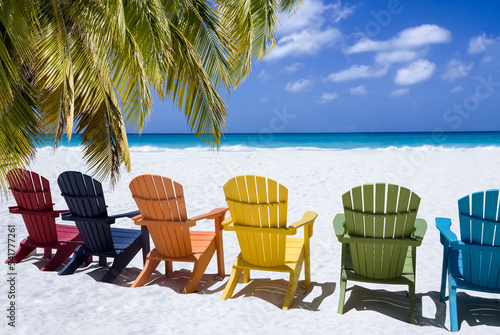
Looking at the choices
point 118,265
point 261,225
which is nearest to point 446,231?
point 261,225

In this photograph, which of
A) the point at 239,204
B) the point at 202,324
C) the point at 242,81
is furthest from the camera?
the point at 242,81

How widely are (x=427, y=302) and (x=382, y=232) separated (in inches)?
30.6

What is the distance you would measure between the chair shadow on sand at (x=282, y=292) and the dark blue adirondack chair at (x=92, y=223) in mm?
1055

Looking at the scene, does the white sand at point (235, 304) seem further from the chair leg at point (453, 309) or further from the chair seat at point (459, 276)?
the chair seat at point (459, 276)

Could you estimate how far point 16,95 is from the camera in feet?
12.6

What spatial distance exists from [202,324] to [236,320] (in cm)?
22

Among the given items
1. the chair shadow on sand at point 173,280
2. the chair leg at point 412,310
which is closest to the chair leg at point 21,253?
the chair shadow on sand at point 173,280

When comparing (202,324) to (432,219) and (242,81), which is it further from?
(242,81)

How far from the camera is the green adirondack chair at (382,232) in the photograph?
2.88 m

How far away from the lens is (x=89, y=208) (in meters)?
3.54

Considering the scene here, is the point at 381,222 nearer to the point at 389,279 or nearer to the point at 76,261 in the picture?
Answer: the point at 389,279

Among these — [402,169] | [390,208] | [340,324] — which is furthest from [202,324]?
[402,169]

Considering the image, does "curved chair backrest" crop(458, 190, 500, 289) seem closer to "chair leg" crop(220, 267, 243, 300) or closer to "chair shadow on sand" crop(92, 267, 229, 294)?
"chair leg" crop(220, 267, 243, 300)

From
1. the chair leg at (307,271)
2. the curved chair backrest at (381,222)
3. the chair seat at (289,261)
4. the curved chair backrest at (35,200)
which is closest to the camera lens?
the curved chair backrest at (381,222)
